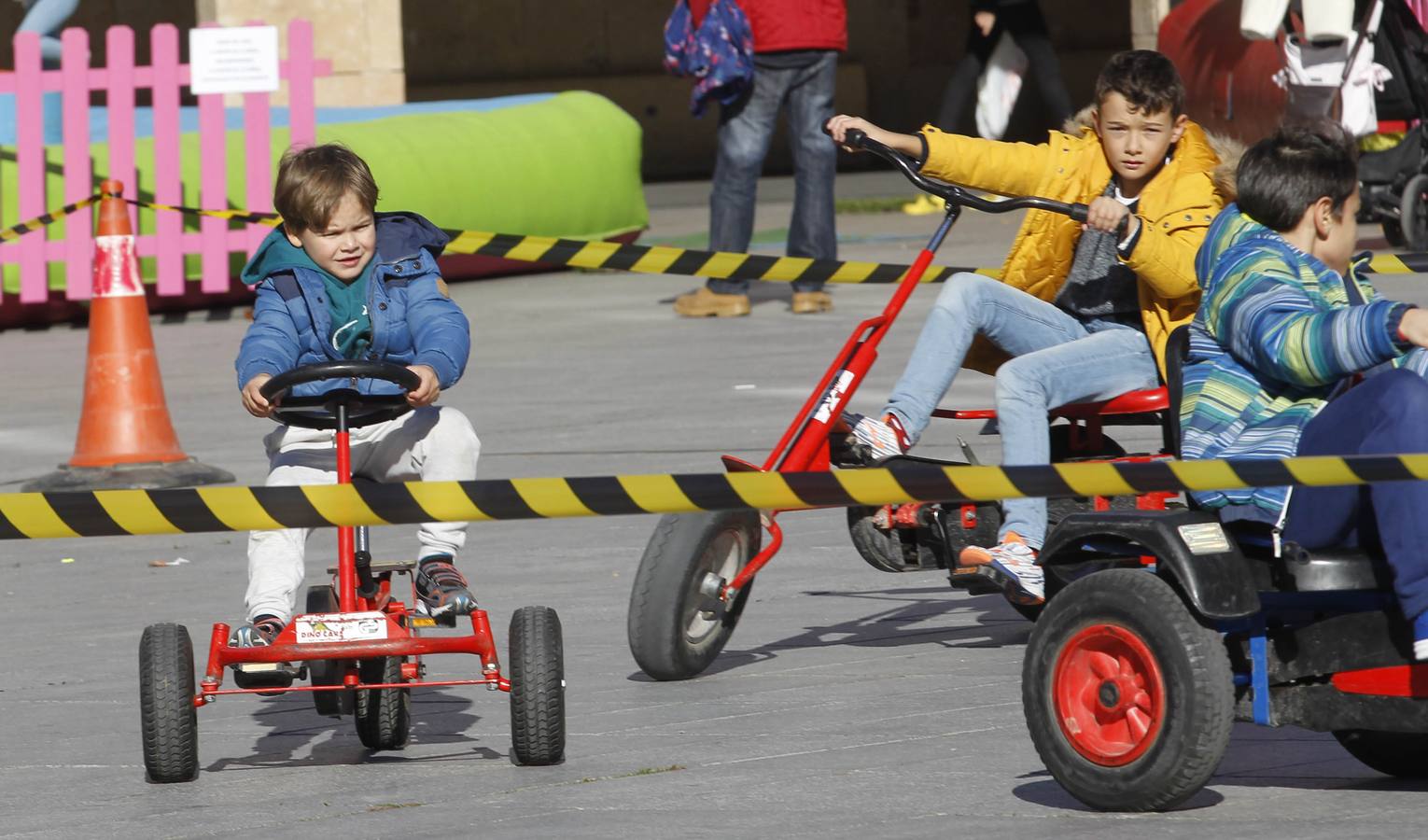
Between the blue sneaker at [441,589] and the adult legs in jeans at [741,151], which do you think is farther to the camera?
Answer: the adult legs in jeans at [741,151]

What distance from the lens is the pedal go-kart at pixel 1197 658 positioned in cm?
425

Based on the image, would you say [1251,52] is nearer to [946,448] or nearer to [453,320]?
[946,448]

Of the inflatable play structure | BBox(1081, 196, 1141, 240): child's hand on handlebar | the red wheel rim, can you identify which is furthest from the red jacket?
the red wheel rim

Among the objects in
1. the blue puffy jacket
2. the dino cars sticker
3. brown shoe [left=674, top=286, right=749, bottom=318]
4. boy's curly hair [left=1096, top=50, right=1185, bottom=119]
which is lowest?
brown shoe [left=674, top=286, right=749, bottom=318]

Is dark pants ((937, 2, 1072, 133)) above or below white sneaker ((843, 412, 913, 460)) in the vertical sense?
above

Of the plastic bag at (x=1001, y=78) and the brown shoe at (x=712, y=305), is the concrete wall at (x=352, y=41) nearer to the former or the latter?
the brown shoe at (x=712, y=305)

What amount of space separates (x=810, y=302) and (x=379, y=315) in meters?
8.21

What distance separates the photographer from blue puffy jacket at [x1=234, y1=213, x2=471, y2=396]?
16.7 ft

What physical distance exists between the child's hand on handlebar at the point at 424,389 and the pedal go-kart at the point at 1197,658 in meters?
1.28

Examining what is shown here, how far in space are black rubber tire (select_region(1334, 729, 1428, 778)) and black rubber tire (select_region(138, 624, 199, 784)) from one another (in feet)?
7.01

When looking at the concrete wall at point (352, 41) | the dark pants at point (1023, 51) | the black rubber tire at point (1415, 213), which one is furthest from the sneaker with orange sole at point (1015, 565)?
the dark pants at point (1023, 51)

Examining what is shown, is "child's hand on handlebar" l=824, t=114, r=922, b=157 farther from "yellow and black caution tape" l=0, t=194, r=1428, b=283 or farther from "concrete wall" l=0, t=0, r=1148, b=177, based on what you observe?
"concrete wall" l=0, t=0, r=1148, b=177

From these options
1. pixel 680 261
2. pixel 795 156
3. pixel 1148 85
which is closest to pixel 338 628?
pixel 1148 85

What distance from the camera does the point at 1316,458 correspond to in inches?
161
